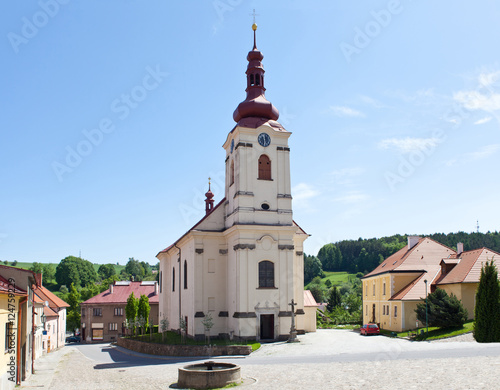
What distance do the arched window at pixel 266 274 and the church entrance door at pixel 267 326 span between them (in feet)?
7.24

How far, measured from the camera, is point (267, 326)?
1372 inches

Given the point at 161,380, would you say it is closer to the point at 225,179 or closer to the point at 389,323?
the point at 225,179

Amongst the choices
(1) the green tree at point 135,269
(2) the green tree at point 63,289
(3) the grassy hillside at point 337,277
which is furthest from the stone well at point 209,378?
(1) the green tree at point 135,269

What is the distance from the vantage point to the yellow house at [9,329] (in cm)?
1880

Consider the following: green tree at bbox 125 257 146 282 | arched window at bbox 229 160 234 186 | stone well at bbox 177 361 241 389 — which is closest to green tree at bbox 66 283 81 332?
arched window at bbox 229 160 234 186

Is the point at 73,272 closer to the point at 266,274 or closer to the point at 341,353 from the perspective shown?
the point at 266,274

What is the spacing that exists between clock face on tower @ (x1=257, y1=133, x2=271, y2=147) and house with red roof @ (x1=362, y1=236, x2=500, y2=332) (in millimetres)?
15348

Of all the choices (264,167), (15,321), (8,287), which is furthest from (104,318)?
(8,287)

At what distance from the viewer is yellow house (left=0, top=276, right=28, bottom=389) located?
1880 centimetres

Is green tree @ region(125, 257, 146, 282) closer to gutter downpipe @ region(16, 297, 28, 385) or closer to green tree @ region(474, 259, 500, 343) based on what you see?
gutter downpipe @ region(16, 297, 28, 385)

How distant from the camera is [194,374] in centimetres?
1958

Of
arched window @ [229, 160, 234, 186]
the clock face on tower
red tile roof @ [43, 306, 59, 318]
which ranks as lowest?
red tile roof @ [43, 306, 59, 318]

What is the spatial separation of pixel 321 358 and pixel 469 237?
4592 inches

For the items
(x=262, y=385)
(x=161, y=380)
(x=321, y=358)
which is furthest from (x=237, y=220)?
(x=262, y=385)
